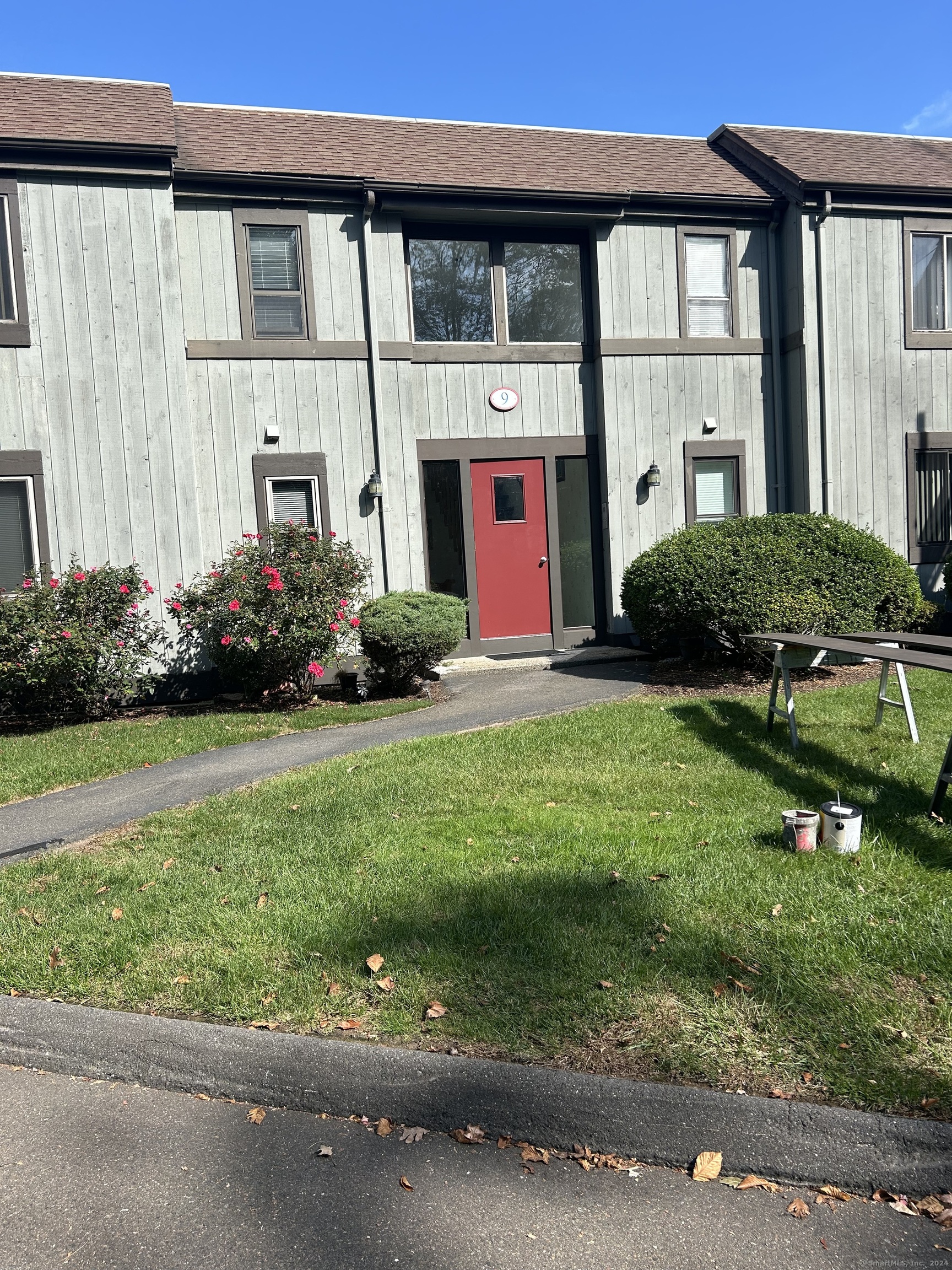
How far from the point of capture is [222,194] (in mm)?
11062

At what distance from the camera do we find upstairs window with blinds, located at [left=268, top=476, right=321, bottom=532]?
11414 mm

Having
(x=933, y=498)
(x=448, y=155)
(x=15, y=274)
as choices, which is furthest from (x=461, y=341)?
(x=933, y=498)

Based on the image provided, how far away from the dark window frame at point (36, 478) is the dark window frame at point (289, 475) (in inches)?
92.3

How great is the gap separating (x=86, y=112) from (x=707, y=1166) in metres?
12.1

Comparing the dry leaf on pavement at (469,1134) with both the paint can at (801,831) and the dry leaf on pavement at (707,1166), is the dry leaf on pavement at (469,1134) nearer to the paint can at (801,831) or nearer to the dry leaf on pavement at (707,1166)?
the dry leaf on pavement at (707,1166)

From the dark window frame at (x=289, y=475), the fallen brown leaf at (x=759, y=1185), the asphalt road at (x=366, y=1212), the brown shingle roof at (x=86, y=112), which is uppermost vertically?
the brown shingle roof at (x=86, y=112)

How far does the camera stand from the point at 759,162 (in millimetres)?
13297

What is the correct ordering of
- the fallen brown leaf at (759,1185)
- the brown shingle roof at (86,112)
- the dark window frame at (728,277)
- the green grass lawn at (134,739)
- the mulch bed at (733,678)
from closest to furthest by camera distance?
1. the fallen brown leaf at (759,1185)
2. the green grass lawn at (134,739)
3. the mulch bed at (733,678)
4. the brown shingle roof at (86,112)
5. the dark window frame at (728,277)

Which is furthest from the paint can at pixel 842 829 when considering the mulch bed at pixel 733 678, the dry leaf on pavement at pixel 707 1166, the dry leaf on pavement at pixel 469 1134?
the mulch bed at pixel 733 678

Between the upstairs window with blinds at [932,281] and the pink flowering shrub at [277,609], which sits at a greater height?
the upstairs window with blinds at [932,281]

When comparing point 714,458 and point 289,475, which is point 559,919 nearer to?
point 289,475

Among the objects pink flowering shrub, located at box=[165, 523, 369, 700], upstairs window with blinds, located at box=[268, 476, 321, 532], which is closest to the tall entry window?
upstairs window with blinds, located at box=[268, 476, 321, 532]

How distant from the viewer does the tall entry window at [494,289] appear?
12.1 metres

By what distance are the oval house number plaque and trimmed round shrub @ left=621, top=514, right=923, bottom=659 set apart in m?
3.08
